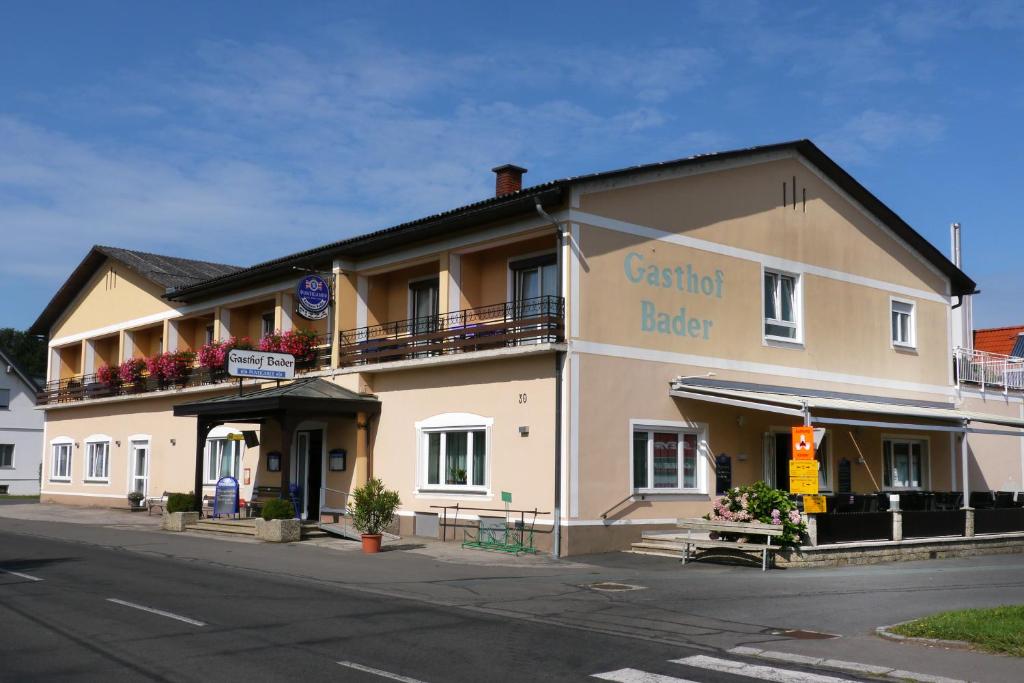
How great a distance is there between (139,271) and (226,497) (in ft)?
40.0

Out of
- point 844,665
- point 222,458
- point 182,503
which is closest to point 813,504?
point 844,665

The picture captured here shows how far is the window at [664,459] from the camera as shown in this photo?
20344 millimetres

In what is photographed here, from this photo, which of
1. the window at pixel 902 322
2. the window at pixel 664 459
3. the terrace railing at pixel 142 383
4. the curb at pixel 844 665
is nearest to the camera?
the curb at pixel 844 665

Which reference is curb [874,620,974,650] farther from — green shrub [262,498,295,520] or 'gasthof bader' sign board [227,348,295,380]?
'gasthof bader' sign board [227,348,295,380]

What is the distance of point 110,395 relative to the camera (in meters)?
35.9

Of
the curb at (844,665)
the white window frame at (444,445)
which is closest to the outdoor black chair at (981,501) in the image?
the white window frame at (444,445)

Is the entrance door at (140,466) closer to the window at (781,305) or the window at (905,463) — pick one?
the window at (781,305)

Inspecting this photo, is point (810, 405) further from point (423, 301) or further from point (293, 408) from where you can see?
point (293, 408)

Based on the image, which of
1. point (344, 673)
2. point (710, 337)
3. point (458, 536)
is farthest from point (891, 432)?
point (344, 673)

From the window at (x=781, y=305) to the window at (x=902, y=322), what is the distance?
161 inches

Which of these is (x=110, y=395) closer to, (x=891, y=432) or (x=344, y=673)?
(x=891, y=432)

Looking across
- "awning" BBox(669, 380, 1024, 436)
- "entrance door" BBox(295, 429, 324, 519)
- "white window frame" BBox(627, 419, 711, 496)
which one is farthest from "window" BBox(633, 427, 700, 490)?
"entrance door" BBox(295, 429, 324, 519)

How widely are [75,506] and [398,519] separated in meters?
19.4

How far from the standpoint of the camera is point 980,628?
395 inches
